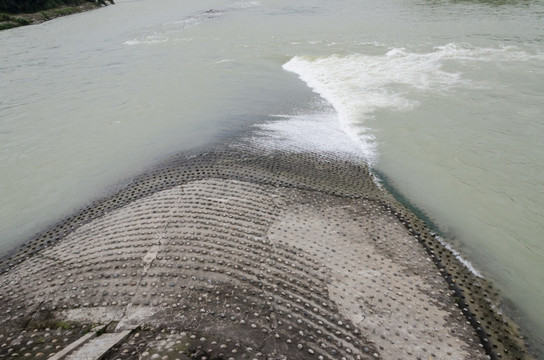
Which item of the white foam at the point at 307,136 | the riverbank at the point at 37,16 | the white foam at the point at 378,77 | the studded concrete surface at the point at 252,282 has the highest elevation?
the riverbank at the point at 37,16

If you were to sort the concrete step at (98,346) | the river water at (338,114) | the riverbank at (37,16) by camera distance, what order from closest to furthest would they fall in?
the concrete step at (98,346) → the river water at (338,114) → the riverbank at (37,16)

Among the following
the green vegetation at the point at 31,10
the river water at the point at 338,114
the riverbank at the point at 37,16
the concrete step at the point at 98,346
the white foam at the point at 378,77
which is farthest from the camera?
the green vegetation at the point at 31,10

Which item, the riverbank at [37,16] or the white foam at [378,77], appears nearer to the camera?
the white foam at [378,77]

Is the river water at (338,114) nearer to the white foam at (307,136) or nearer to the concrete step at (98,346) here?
the white foam at (307,136)

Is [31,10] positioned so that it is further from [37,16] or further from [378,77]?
[378,77]

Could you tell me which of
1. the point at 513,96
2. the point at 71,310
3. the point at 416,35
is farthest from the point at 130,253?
the point at 416,35

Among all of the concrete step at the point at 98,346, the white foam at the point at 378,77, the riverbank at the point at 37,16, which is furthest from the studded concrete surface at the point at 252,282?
A: the riverbank at the point at 37,16

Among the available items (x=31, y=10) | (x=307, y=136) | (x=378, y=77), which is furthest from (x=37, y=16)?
(x=307, y=136)
